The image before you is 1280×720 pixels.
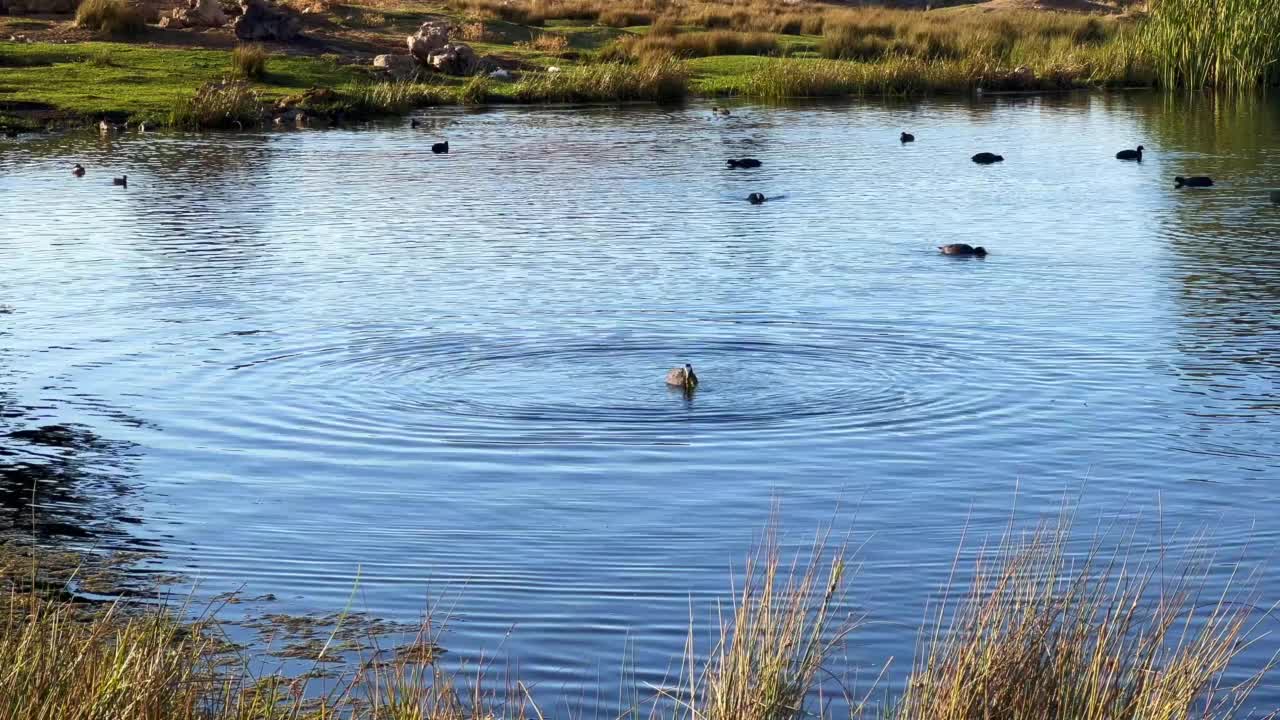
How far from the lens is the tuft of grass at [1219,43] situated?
41.3 metres

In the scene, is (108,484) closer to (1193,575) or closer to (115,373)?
(115,373)

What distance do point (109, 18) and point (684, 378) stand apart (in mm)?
42283

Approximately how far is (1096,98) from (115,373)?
113 ft

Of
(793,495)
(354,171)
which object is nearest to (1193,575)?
(793,495)

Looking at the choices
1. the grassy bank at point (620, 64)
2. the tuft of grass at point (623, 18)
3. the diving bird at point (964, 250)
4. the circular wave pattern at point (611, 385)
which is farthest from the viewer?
the tuft of grass at point (623, 18)

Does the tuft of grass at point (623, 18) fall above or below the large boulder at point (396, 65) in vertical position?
above

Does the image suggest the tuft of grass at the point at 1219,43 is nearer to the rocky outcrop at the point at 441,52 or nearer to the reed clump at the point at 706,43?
the reed clump at the point at 706,43

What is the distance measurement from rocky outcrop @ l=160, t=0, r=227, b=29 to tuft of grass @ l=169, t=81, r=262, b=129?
14.7 metres

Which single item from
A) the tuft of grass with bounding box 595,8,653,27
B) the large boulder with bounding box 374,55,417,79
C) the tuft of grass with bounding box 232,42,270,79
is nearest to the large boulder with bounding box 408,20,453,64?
the large boulder with bounding box 374,55,417,79

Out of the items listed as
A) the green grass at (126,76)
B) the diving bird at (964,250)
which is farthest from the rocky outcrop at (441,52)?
the diving bird at (964,250)

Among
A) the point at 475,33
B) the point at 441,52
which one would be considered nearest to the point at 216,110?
the point at 441,52

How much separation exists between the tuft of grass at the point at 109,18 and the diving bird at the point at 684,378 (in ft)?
135

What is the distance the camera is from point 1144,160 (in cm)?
2848

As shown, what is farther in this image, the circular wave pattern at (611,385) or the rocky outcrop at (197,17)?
the rocky outcrop at (197,17)
